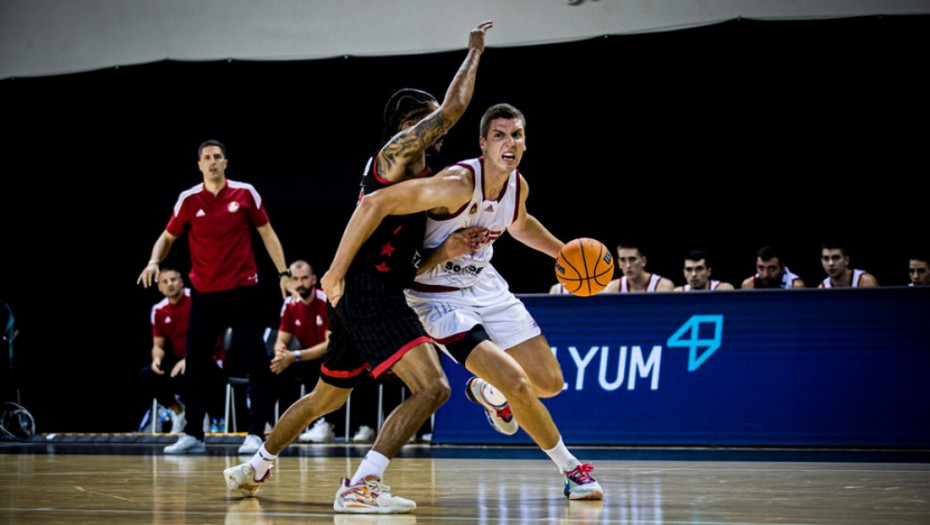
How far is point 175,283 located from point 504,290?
19.3 ft

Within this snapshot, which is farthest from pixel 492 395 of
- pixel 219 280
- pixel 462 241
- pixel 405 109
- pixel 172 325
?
pixel 172 325

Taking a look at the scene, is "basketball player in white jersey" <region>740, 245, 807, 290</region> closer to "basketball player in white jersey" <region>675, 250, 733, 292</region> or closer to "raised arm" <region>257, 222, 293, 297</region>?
"basketball player in white jersey" <region>675, 250, 733, 292</region>

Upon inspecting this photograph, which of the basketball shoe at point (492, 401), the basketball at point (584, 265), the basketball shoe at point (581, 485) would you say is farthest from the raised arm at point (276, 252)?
the basketball shoe at point (581, 485)

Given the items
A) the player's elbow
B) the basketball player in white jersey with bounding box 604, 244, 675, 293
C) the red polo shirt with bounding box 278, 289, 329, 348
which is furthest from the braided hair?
the red polo shirt with bounding box 278, 289, 329, 348

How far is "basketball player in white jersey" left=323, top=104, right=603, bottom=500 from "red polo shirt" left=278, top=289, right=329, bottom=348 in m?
4.95

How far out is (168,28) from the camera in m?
11.4

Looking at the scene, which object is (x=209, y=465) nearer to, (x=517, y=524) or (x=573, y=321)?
(x=573, y=321)

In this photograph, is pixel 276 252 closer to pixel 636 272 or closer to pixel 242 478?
pixel 636 272

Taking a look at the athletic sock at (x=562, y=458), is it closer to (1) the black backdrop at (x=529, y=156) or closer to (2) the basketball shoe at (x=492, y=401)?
(2) the basketball shoe at (x=492, y=401)

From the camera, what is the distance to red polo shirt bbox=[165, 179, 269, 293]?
7.93 meters

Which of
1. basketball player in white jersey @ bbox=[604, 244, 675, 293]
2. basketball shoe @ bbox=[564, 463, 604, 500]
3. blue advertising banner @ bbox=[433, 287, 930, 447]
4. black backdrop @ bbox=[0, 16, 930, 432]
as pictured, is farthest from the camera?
black backdrop @ bbox=[0, 16, 930, 432]

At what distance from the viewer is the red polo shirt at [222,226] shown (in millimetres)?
7926

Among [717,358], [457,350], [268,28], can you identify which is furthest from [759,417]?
[268,28]

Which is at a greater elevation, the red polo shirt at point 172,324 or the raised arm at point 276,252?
the raised arm at point 276,252
